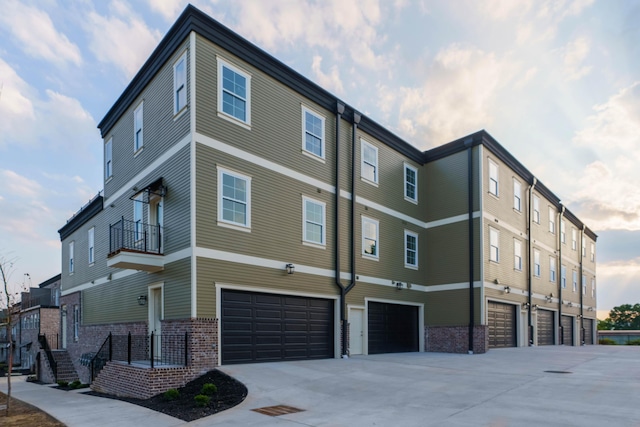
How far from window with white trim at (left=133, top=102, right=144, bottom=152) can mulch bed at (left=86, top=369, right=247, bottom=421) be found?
8418 millimetres

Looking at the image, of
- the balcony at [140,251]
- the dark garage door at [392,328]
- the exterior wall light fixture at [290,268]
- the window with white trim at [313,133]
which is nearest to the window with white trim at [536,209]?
the dark garage door at [392,328]

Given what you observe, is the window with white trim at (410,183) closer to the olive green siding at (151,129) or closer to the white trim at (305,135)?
the white trim at (305,135)

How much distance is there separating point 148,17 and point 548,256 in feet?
82.3

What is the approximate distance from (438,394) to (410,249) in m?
11.7

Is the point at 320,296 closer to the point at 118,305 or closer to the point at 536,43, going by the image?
the point at 118,305

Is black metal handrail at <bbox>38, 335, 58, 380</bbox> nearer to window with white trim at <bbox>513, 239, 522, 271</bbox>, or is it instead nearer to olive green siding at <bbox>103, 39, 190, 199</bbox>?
olive green siding at <bbox>103, 39, 190, 199</bbox>

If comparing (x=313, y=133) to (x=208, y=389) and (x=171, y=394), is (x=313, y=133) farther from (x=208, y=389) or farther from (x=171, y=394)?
(x=171, y=394)

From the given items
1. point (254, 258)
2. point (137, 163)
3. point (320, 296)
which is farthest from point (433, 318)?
point (137, 163)

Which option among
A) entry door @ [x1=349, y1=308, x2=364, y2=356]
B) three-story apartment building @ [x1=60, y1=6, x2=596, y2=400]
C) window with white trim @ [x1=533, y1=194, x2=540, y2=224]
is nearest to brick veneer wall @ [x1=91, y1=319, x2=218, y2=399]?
three-story apartment building @ [x1=60, y1=6, x2=596, y2=400]

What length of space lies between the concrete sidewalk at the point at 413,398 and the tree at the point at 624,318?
5389 cm

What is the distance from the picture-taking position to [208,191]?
506 inches

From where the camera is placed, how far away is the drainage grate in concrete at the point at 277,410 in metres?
8.48

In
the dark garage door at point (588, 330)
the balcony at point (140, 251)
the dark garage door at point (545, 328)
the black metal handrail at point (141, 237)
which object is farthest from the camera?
the dark garage door at point (588, 330)

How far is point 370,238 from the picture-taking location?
18609 millimetres
